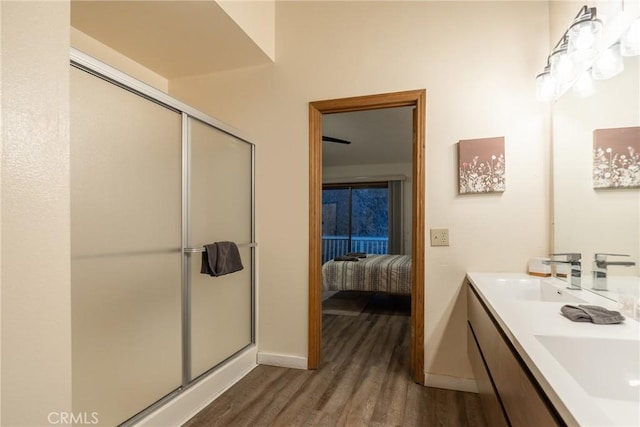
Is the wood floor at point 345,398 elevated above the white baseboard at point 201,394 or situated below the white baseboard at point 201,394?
below

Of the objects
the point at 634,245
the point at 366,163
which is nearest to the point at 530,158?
the point at 634,245

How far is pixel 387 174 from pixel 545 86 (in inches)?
196

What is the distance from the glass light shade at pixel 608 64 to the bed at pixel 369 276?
3.12 m

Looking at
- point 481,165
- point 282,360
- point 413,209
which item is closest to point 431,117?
point 481,165

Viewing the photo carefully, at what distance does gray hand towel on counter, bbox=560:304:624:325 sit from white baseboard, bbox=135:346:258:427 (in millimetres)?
1950

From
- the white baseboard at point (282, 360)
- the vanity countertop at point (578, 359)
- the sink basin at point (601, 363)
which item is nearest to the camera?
the vanity countertop at point (578, 359)

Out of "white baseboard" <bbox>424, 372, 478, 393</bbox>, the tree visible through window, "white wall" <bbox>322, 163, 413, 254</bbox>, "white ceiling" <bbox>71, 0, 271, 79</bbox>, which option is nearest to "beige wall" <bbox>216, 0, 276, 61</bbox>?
"white ceiling" <bbox>71, 0, 271, 79</bbox>

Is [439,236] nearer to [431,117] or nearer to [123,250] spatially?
[431,117]

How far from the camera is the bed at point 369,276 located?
4.31 metres

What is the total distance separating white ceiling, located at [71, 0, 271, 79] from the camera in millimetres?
2002

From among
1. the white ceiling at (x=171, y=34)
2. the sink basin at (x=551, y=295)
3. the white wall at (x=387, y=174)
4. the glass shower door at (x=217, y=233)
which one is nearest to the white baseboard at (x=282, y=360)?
the glass shower door at (x=217, y=233)

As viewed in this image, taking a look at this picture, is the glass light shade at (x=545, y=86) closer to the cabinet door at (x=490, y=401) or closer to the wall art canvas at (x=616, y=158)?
the wall art canvas at (x=616, y=158)

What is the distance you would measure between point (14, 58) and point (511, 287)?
7.52 feet

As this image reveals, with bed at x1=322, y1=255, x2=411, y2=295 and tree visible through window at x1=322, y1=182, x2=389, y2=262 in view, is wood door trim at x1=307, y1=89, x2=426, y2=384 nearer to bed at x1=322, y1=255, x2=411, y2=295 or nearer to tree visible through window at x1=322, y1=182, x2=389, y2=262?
bed at x1=322, y1=255, x2=411, y2=295
